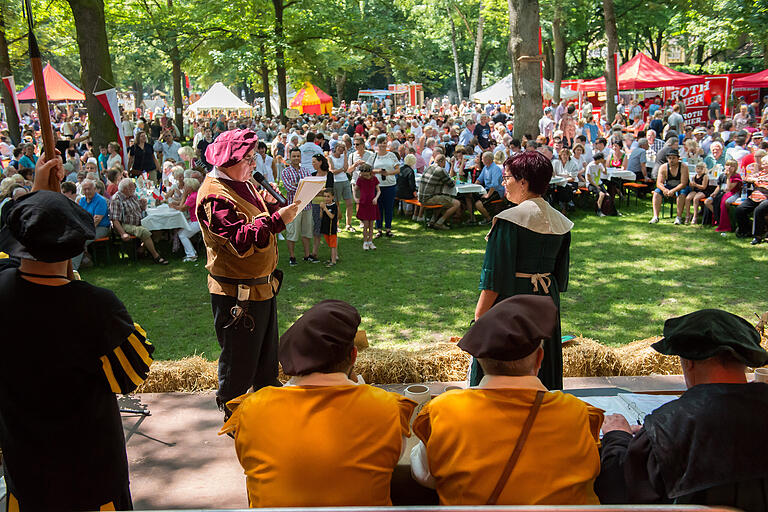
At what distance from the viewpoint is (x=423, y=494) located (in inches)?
105

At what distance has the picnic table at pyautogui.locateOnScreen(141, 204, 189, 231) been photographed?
34.7 ft

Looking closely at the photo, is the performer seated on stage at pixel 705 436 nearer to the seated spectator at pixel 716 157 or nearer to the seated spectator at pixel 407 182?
the seated spectator at pixel 407 182

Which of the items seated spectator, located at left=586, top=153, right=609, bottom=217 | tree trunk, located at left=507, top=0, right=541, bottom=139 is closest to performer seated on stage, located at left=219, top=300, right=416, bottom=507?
tree trunk, located at left=507, top=0, right=541, bottom=139

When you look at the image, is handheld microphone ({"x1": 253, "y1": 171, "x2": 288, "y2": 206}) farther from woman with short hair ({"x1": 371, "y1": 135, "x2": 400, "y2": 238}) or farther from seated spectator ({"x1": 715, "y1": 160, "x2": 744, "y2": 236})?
seated spectator ({"x1": 715, "y1": 160, "x2": 744, "y2": 236})

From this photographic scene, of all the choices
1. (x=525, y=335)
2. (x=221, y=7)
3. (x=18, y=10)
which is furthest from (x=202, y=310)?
(x=18, y=10)

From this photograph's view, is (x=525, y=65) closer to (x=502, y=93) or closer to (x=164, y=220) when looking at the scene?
(x=164, y=220)

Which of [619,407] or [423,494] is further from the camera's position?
[619,407]

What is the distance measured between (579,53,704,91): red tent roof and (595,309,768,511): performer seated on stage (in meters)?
29.3

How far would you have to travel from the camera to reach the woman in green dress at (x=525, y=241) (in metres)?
3.95

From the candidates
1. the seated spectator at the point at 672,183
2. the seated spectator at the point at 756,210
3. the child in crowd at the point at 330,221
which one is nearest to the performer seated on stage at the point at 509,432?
the child in crowd at the point at 330,221

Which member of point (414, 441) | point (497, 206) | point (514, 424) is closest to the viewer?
point (514, 424)

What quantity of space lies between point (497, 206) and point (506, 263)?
9.38m

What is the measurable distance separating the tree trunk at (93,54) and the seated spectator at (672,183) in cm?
1109

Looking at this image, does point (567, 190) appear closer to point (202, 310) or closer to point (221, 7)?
point (202, 310)
